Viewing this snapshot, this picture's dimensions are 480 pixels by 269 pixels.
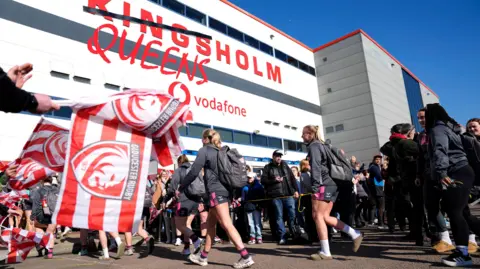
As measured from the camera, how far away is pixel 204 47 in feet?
82.4

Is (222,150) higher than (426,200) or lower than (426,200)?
higher

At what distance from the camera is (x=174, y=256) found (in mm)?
6449

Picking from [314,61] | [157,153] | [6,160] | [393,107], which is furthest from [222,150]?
[393,107]

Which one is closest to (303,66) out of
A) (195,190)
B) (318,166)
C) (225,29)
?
(225,29)

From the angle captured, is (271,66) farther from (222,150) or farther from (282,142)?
(222,150)

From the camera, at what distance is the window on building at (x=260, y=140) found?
27677 millimetres

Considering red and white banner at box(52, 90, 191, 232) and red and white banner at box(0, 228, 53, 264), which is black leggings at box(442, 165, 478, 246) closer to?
red and white banner at box(52, 90, 191, 232)

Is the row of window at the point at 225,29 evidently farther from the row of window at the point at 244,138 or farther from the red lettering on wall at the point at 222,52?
the row of window at the point at 244,138

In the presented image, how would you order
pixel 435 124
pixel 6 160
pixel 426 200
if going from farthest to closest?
pixel 6 160
pixel 426 200
pixel 435 124

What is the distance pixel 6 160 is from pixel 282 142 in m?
20.6

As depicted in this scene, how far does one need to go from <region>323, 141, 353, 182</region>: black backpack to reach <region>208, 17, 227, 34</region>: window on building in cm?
2280

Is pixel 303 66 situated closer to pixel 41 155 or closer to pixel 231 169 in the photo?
pixel 231 169

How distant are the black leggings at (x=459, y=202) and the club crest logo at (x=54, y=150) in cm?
454

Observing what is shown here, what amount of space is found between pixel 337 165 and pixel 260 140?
23.1m
